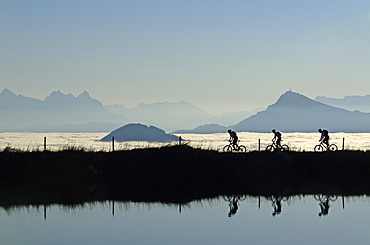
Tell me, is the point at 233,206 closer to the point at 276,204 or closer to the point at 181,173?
the point at 276,204

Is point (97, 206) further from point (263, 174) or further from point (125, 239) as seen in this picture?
point (263, 174)

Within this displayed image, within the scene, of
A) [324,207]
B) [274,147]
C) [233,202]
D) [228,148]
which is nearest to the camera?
[324,207]

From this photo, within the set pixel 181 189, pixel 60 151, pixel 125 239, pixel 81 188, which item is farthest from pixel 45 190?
pixel 125 239

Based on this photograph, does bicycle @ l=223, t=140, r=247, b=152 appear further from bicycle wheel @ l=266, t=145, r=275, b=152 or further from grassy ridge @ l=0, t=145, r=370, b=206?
grassy ridge @ l=0, t=145, r=370, b=206

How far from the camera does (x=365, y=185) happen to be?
49.2m

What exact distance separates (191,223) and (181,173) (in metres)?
18.8

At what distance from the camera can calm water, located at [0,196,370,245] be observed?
27.5 meters

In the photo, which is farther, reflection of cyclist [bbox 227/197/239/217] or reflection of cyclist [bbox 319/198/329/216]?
reflection of cyclist [bbox 319/198/329/216]

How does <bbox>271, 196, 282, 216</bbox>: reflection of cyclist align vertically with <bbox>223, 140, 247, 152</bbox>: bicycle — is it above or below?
below

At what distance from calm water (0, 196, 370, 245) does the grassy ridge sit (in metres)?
5.38

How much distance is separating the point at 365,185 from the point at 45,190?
26.6 metres

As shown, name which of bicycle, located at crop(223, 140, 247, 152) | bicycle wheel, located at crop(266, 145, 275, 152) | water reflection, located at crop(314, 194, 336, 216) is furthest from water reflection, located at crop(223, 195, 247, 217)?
bicycle, located at crop(223, 140, 247, 152)

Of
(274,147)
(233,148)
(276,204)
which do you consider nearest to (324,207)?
(276,204)

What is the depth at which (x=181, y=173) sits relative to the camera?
166 ft
